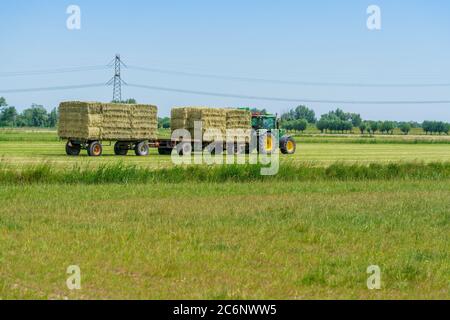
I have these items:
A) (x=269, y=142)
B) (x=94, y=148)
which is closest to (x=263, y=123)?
(x=269, y=142)

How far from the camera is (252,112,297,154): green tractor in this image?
130ft

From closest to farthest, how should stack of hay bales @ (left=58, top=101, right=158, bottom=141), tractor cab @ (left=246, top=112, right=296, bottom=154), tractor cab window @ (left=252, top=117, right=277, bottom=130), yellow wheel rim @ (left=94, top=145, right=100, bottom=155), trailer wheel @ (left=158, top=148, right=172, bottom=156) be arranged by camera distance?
stack of hay bales @ (left=58, top=101, right=158, bottom=141), yellow wheel rim @ (left=94, top=145, right=100, bottom=155), trailer wheel @ (left=158, top=148, right=172, bottom=156), tractor cab @ (left=246, top=112, right=296, bottom=154), tractor cab window @ (left=252, top=117, right=277, bottom=130)

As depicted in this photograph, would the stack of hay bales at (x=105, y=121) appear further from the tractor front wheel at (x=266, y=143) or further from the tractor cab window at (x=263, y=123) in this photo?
the tractor cab window at (x=263, y=123)

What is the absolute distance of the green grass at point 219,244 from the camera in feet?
26.8

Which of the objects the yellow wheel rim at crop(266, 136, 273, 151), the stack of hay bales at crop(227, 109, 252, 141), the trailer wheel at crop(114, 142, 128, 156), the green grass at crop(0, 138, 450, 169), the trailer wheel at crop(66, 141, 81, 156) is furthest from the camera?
the yellow wheel rim at crop(266, 136, 273, 151)

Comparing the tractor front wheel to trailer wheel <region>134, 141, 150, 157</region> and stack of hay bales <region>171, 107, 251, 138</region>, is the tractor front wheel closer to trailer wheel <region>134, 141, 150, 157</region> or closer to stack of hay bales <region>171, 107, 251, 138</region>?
stack of hay bales <region>171, 107, 251, 138</region>

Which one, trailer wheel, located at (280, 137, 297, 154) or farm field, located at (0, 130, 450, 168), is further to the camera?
trailer wheel, located at (280, 137, 297, 154)

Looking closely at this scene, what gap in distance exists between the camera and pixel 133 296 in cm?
771

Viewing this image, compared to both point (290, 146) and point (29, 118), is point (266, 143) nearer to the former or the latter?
point (290, 146)

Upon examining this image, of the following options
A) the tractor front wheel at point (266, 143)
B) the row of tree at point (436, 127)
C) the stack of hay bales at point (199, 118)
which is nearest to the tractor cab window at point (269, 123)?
the tractor front wheel at point (266, 143)

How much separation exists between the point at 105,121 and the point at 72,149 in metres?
2.35

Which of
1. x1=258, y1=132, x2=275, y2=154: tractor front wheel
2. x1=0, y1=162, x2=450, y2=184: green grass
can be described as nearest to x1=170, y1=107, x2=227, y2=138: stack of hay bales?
x1=258, y1=132, x2=275, y2=154: tractor front wheel

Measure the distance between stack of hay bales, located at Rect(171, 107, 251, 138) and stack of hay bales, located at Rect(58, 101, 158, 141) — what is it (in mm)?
1438

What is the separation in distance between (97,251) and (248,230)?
3027 mm
